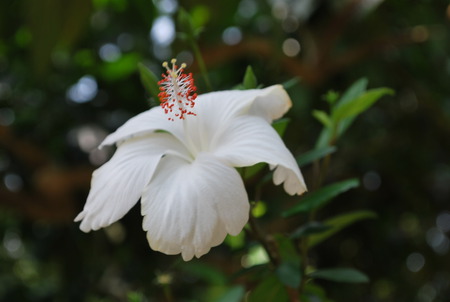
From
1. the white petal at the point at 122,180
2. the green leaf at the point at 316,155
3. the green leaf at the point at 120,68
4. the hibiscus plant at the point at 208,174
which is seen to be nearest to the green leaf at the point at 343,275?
the hibiscus plant at the point at 208,174

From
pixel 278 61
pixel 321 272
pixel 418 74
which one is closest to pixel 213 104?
pixel 321 272

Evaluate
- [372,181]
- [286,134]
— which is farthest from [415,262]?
[286,134]

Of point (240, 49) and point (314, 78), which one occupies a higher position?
point (240, 49)

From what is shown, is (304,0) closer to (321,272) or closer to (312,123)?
(312,123)

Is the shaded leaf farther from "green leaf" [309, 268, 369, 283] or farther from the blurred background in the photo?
the blurred background

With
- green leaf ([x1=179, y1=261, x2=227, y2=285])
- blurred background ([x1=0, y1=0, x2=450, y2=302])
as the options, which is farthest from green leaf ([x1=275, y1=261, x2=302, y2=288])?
blurred background ([x1=0, y1=0, x2=450, y2=302])

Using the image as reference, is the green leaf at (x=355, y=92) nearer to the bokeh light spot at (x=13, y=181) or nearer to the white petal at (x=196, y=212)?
the white petal at (x=196, y=212)
